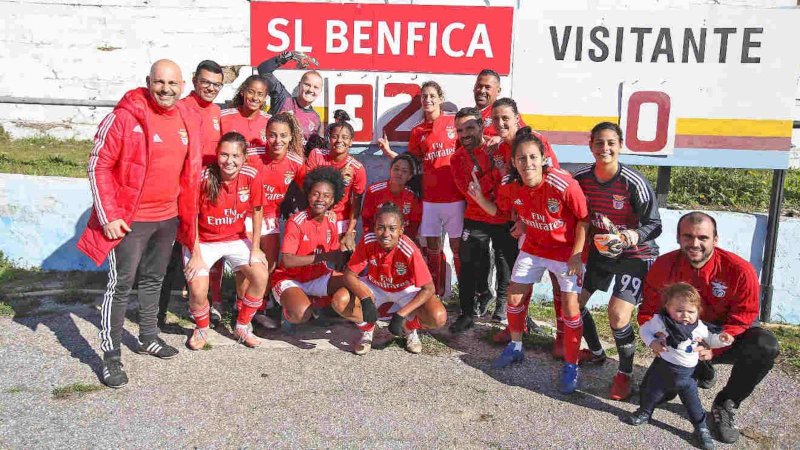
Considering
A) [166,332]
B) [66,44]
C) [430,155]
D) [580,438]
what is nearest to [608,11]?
[430,155]

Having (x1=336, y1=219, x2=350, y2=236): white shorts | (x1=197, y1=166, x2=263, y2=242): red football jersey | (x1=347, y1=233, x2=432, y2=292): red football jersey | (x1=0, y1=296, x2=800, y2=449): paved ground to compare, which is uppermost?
(x1=197, y1=166, x2=263, y2=242): red football jersey

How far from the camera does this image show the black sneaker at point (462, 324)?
508 centimetres

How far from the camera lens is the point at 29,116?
8.95 metres

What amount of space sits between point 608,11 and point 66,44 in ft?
22.5

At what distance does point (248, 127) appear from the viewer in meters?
5.11

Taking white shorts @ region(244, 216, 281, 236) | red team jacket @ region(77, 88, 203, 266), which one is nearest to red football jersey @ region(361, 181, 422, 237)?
white shorts @ region(244, 216, 281, 236)

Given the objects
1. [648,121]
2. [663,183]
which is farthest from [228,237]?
[663,183]

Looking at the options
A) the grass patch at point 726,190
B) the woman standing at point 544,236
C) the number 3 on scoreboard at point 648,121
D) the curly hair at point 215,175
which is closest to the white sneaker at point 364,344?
the woman standing at point 544,236

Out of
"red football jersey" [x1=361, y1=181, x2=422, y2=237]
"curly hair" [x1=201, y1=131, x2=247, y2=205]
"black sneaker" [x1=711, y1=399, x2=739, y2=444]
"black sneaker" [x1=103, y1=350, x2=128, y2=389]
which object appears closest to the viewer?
"black sneaker" [x1=711, y1=399, x2=739, y2=444]

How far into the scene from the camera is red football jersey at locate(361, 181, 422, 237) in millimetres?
5238

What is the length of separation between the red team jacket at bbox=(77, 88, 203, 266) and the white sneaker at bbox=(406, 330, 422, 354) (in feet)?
6.20

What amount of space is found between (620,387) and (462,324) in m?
1.31

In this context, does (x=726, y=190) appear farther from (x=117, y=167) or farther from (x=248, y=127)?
(x=117, y=167)

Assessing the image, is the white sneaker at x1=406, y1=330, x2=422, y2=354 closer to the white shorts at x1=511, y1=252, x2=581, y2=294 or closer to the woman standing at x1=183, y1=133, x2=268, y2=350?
the white shorts at x1=511, y1=252, x2=581, y2=294
